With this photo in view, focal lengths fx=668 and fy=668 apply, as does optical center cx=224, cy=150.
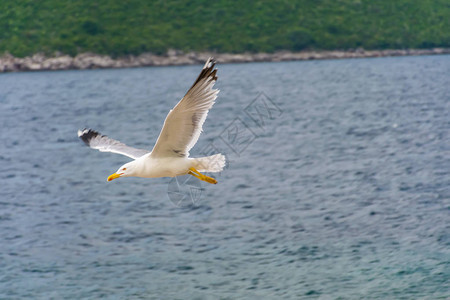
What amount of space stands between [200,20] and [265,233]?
107 metres

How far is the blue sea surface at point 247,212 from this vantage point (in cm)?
1881

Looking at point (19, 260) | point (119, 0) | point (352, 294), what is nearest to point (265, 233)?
point (352, 294)

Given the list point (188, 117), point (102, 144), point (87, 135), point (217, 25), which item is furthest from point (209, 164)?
point (217, 25)

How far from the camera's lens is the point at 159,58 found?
387 feet

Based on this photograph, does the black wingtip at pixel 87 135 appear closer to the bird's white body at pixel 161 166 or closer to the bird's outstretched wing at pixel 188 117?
the bird's white body at pixel 161 166

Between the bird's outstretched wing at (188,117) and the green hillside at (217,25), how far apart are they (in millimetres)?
104997

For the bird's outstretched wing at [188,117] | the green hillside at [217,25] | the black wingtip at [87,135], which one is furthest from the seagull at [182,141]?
the green hillside at [217,25]

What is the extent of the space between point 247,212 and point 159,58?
313 ft

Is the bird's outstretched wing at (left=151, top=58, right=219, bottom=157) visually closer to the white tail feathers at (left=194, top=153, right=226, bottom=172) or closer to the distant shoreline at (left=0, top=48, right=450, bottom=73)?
the white tail feathers at (left=194, top=153, right=226, bottom=172)

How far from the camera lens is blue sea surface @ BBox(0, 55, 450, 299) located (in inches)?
741

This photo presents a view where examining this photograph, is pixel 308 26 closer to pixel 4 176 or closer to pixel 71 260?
pixel 4 176

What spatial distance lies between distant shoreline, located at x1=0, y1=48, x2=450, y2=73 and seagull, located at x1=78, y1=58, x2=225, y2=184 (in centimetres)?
10209

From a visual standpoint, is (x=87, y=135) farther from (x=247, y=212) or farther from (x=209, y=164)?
(x=247, y=212)

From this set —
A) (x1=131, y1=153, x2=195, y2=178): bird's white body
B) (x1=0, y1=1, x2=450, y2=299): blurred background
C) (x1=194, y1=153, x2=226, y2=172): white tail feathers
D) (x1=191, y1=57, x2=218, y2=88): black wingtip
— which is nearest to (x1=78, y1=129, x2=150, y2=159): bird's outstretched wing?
(x1=131, y1=153, x2=195, y2=178): bird's white body
